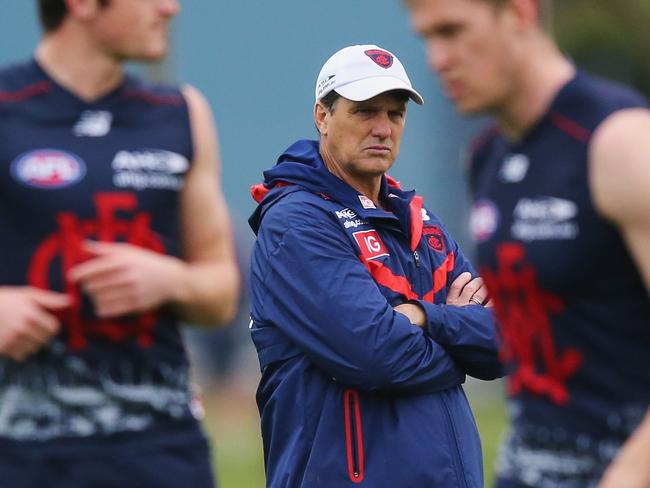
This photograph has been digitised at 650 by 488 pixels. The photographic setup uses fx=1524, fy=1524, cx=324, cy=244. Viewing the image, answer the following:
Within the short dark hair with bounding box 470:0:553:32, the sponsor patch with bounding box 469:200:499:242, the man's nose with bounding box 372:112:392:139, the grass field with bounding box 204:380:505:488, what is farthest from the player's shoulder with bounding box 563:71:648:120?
the grass field with bounding box 204:380:505:488

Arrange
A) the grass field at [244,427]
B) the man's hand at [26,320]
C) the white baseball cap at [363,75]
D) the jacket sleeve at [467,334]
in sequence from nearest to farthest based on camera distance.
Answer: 1. the man's hand at [26,320]
2. the jacket sleeve at [467,334]
3. the white baseball cap at [363,75]
4. the grass field at [244,427]

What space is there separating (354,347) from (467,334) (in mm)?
436

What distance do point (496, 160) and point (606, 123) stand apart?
42cm

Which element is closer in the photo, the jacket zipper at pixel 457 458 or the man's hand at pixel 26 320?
the man's hand at pixel 26 320

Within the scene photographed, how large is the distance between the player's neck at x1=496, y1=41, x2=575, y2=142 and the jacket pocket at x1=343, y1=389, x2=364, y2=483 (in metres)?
1.42

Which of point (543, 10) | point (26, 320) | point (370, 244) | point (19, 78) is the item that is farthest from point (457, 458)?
point (19, 78)

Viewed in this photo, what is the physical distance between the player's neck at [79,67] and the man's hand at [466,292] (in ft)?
4.86

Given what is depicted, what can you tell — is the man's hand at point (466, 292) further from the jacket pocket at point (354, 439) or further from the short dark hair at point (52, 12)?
the short dark hair at point (52, 12)

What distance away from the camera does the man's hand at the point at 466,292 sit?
530cm

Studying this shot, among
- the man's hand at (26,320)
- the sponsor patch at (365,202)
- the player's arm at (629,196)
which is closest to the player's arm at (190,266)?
the man's hand at (26,320)

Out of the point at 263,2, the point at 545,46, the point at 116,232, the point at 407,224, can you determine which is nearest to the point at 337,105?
the point at 407,224

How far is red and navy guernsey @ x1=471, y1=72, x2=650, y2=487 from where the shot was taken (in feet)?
12.1

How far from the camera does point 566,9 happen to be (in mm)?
28484

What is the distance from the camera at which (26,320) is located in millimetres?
4285
